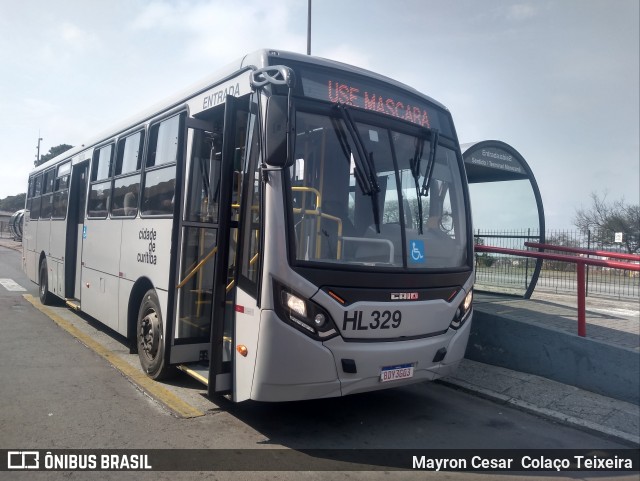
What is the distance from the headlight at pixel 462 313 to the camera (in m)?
5.37

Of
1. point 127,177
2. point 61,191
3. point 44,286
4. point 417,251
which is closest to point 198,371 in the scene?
point 417,251

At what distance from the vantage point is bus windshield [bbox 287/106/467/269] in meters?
4.59

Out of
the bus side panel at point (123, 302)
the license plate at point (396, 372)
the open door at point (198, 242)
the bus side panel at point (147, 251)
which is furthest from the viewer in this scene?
the bus side panel at point (123, 302)

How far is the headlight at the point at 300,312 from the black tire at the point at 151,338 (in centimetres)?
223

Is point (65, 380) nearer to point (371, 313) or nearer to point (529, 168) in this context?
point (371, 313)

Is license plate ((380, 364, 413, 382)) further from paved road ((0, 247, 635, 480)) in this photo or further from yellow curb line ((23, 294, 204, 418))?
yellow curb line ((23, 294, 204, 418))

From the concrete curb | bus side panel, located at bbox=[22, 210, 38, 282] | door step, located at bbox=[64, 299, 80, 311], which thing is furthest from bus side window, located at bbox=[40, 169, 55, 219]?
the concrete curb

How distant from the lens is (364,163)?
483cm

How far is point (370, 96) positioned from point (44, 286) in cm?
986

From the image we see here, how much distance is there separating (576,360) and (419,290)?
2551 mm

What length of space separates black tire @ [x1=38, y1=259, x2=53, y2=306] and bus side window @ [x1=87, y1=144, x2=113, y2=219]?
12.4ft

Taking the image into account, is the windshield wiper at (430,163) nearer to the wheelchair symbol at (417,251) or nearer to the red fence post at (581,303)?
the wheelchair symbol at (417,251)

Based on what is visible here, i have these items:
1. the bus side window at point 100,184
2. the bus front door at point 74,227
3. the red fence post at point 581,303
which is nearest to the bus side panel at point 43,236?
the bus front door at point 74,227

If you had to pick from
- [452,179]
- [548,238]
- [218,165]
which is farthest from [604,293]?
[218,165]
